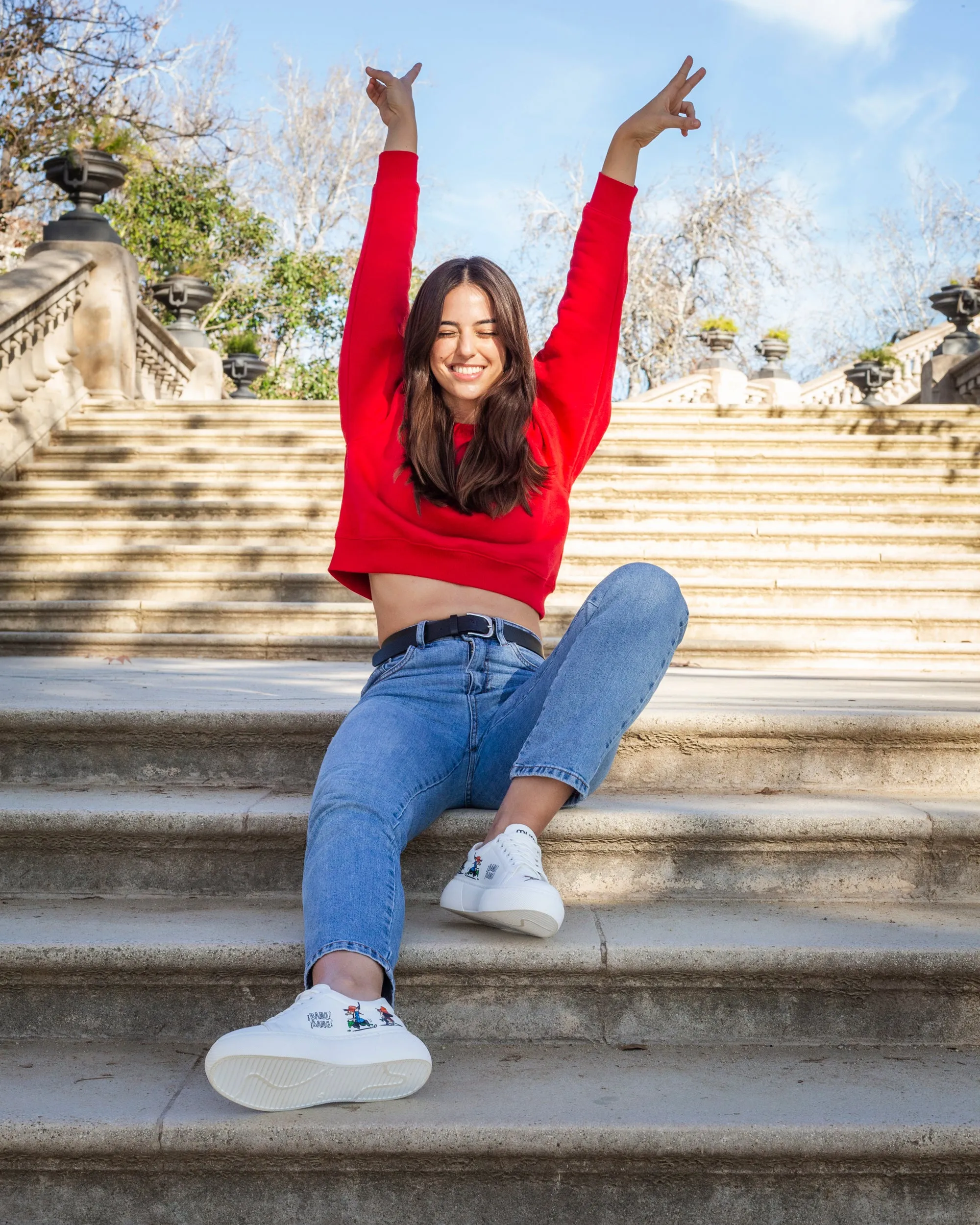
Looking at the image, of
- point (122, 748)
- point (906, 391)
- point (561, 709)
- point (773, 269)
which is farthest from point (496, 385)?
point (773, 269)

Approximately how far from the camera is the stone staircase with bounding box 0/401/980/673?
193 inches

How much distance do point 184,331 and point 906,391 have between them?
1078cm

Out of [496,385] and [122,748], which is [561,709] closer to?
[496,385]

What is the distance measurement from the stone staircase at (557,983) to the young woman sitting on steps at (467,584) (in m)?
0.15

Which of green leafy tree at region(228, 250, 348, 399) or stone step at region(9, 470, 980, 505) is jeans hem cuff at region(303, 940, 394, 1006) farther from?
green leafy tree at region(228, 250, 348, 399)

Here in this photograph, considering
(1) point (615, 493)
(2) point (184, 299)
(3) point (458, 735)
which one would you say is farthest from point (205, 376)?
(3) point (458, 735)

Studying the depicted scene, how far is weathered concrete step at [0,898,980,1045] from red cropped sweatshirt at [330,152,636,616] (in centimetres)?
76

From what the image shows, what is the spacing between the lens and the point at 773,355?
1859 cm

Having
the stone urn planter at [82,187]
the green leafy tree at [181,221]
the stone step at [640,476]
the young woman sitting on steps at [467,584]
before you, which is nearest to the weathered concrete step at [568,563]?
the stone step at [640,476]

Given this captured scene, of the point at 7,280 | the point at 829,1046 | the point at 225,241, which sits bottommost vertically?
the point at 829,1046

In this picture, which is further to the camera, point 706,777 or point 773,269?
point 773,269

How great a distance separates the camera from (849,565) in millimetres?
5453

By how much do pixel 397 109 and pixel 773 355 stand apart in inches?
679

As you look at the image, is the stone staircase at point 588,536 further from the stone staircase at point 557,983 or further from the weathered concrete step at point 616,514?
the stone staircase at point 557,983
